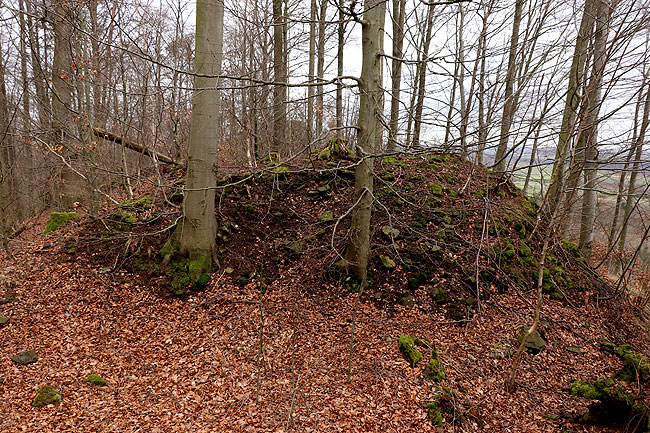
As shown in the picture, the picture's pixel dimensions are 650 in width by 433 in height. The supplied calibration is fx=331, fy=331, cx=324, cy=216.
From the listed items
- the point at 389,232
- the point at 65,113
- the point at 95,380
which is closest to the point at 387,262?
the point at 389,232

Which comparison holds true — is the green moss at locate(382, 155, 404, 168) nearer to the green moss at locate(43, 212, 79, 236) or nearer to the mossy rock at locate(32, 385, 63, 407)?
the green moss at locate(43, 212, 79, 236)

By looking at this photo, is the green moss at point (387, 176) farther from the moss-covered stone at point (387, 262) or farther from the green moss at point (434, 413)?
the green moss at point (434, 413)

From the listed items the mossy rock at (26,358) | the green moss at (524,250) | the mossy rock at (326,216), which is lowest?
the mossy rock at (26,358)

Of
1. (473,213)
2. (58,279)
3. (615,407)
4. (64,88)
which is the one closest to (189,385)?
(58,279)

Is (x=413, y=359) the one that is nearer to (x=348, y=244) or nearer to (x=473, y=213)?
(x=348, y=244)

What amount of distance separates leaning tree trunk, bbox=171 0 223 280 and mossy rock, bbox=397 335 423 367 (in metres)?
3.18

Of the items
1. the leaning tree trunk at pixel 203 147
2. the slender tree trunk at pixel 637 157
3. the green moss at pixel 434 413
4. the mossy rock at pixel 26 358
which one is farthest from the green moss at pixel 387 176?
the mossy rock at pixel 26 358

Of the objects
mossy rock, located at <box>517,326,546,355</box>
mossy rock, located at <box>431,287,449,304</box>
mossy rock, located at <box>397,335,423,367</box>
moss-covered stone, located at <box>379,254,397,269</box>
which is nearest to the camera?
mossy rock, located at <box>397,335,423,367</box>

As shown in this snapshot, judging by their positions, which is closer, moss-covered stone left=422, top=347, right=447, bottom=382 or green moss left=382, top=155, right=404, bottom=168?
moss-covered stone left=422, top=347, right=447, bottom=382

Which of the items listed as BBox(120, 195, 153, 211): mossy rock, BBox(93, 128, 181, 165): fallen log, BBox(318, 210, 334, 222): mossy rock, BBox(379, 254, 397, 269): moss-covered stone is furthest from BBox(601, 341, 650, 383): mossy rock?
BBox(93, 128, 181, 165): fallen log

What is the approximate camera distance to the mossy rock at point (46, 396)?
10.8ft

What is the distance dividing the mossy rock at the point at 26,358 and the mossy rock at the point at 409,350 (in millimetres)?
4383

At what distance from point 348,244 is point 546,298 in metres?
3.53

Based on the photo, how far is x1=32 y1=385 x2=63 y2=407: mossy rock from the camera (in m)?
3.28
